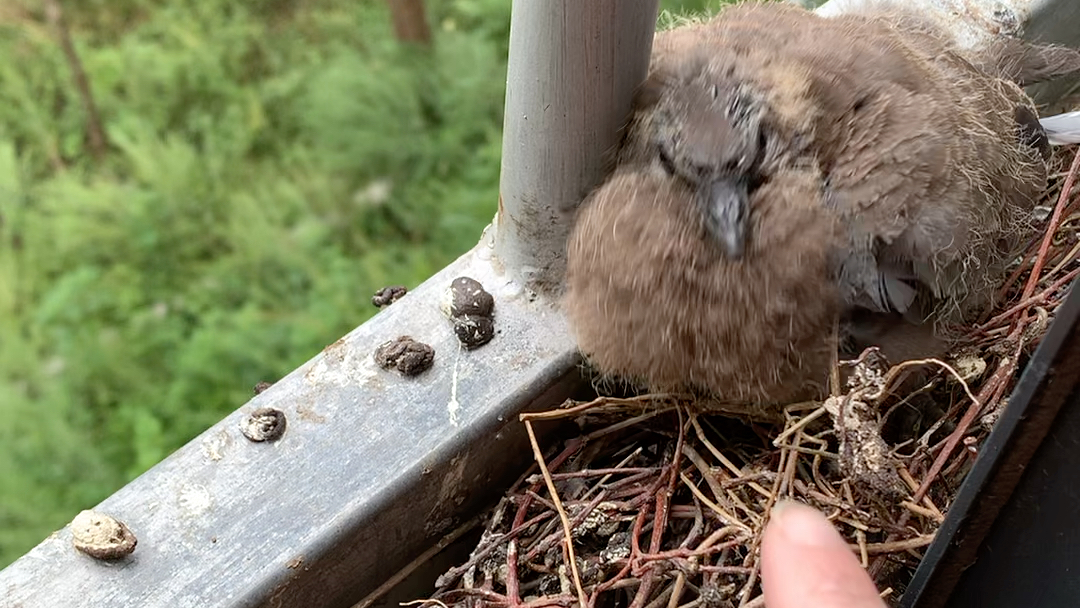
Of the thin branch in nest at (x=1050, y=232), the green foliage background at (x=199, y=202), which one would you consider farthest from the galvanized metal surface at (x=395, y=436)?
the green foliage background at (x=199, y=202)

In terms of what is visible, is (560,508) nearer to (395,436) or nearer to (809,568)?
(395,436)

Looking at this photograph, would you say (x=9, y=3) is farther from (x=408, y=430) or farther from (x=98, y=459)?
(x=408, y=430)

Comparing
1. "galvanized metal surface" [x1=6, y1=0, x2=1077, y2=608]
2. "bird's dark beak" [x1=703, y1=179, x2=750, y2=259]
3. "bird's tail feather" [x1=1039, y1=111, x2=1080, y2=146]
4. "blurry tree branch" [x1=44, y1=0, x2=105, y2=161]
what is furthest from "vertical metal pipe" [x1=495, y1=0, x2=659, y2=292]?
"blurry tree branch" [x1=44, y1=0, x2=105, y2=161]

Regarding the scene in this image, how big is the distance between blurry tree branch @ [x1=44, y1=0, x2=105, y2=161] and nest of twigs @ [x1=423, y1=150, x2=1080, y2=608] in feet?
6.80

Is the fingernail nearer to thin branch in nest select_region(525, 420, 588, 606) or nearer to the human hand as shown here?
the human hand

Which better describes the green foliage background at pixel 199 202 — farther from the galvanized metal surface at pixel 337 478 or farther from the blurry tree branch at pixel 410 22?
the galvanized metal surface at pixel 337 478

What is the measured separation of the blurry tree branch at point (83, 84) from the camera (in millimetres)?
2658

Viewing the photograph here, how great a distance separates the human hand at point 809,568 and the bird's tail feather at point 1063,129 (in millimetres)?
1044

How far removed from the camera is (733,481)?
1214mm

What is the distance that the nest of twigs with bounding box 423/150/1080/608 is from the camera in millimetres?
1092

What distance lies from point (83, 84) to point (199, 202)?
0.56m

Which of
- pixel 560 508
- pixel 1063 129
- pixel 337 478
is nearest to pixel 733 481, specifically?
pixel 560 508

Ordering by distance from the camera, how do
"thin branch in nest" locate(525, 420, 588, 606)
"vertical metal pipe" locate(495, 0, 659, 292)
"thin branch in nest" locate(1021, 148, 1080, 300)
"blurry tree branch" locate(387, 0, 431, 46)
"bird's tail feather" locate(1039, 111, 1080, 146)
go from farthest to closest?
"blurry tree branch" locate(387, 0, 431, 46)
"bird's tail feather" locate(1039, 111, 1080, 146)
"thin branch in nest" locate(1021, 148, 1080, 300)
"thin branch in nest" locate(525, 420, 588, 606)
"vertical metal pipe" locate(495, 0, 659, 292)

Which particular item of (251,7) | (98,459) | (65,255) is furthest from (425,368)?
(251,7)
